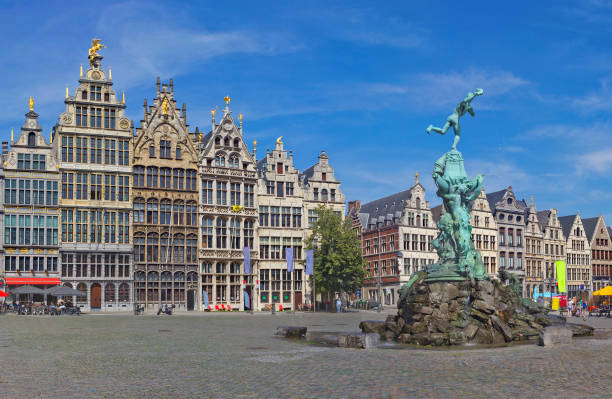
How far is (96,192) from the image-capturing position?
2559 inches

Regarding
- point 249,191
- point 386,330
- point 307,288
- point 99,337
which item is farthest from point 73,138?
point 386,330

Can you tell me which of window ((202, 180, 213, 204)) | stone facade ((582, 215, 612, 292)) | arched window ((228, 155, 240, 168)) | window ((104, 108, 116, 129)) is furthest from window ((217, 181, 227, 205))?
stone facade ((582, 215, 612, 292))

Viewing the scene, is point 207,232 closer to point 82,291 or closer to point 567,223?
point 82,291

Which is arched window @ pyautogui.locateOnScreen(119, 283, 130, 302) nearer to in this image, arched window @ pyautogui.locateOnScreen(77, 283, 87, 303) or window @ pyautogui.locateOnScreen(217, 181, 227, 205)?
arched window @ pyautogui.locateOnScreen(77, 283, 87, 303)

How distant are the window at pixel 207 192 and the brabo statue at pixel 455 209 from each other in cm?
3695

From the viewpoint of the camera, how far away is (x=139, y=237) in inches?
2601

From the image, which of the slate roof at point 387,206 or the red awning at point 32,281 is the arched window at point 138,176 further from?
the slate roof at point 387,206

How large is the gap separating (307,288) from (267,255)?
5.74m

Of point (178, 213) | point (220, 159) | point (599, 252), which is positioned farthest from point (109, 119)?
point (599, 252)

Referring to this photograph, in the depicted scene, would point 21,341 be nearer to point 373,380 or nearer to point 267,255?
point 373,380

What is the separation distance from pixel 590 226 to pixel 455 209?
8325 centimetres

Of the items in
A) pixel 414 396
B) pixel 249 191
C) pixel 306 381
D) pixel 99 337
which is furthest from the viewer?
pixel 249 191

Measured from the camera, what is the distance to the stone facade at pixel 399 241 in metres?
83.4

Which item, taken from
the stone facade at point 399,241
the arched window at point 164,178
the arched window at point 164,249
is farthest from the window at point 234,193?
the stone facade at point 399,241
